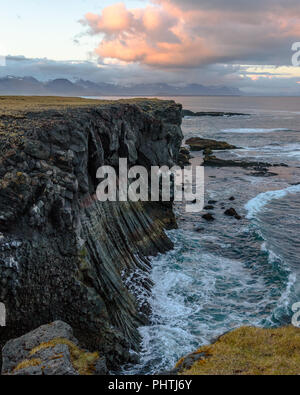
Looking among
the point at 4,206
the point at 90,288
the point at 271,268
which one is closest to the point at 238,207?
the point at 271,268

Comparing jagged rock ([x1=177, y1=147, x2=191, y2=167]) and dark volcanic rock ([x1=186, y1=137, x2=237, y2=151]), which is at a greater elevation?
dark volcanic rock ([x1=186, y1=137, x2=237, y2=151])

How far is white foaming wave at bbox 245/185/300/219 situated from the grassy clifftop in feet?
105

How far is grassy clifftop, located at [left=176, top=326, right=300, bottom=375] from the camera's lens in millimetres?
15555

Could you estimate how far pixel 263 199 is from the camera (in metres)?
59.5

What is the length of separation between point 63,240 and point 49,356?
7412 millimetres

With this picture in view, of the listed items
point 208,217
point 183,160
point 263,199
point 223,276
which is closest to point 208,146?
point 183,160

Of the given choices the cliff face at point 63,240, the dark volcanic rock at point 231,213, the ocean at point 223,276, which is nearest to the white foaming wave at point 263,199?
the ocean at point 223,276

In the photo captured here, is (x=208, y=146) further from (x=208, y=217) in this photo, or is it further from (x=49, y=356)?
(x=49, y=356)

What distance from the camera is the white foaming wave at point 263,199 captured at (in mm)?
53400

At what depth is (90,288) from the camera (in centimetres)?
2125

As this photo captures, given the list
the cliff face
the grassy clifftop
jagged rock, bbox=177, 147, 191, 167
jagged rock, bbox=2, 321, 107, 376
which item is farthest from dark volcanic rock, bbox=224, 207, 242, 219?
jagged rock, bbox=2, 321, 107, 376

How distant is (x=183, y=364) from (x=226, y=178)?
6307cm

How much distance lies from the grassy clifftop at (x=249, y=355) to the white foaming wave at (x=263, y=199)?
105ft

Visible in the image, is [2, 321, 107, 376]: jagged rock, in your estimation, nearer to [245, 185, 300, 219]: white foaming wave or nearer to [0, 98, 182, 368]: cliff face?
[0, 98, 182, 368]: cliff face
